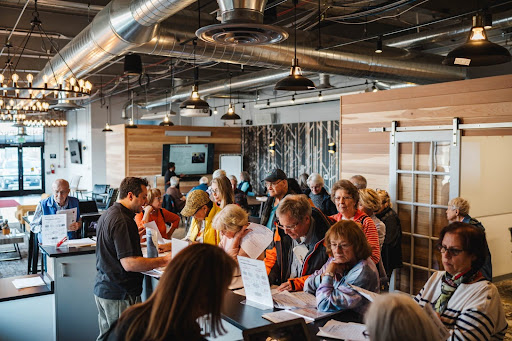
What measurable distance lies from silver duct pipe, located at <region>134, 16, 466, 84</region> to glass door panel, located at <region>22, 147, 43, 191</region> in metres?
19.2

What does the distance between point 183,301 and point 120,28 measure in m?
4.57

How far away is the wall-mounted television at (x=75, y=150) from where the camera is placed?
21.5 m

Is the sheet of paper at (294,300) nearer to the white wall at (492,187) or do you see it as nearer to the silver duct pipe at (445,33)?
the white wall at (492,187)

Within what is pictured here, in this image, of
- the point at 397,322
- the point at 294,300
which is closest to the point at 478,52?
the point at 294,300

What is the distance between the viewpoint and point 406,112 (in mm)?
6070

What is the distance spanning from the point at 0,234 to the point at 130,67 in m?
4.18

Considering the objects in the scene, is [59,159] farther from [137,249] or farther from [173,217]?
[137,249]

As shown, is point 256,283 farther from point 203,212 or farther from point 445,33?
point 445,33

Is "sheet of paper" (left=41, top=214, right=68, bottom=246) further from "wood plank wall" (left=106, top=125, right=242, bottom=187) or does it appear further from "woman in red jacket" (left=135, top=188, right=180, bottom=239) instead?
"wood plank wall" (left=106, top=125, right=242, bottom=187)

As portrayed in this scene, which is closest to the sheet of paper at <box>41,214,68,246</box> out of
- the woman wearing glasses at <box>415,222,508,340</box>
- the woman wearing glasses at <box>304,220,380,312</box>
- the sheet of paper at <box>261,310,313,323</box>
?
the sheet of paper at <box>261,310,313,323</box>

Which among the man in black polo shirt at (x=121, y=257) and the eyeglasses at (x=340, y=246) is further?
the man in black polo shirt at (x=121, y=257)

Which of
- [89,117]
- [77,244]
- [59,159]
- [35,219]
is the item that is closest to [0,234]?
[35,219]

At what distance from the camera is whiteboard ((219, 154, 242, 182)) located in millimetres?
16156

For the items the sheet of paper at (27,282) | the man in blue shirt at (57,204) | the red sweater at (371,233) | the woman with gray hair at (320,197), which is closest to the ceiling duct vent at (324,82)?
the woman with gray hair at (320,197)
